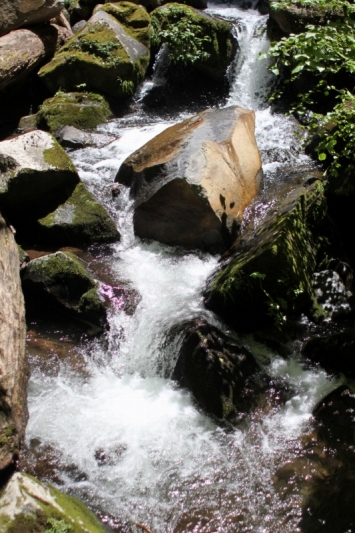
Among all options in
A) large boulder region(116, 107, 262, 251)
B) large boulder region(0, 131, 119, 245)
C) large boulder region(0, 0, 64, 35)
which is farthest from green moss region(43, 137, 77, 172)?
large boulder region(0, 0, 64, 35)

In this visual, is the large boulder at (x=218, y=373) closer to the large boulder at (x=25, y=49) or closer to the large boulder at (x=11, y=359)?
the large boulder at (x=11, y=359)

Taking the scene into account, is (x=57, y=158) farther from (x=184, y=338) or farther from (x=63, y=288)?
(x=184, y=338)

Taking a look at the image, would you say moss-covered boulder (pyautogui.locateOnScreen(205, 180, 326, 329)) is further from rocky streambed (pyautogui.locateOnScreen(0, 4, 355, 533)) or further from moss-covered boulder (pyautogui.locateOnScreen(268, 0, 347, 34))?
moss-covered boulder (pyautogui.locateOnScreen(268, 0, 347, 34))

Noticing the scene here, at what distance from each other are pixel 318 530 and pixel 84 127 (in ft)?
27.3

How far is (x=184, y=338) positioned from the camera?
5184 mm

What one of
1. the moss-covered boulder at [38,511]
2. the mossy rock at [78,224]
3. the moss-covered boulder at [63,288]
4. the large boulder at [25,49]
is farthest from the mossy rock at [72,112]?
the moss-covered boulder at [38,511]

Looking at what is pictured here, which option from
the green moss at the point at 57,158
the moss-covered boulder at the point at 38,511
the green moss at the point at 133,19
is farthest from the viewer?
the green moss at the point at 133,19

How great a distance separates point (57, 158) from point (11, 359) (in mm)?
3577

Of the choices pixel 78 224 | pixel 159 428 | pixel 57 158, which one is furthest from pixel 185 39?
pixel 159 428

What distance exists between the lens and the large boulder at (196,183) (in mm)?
6410

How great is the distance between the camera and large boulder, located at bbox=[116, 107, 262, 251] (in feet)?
21.0

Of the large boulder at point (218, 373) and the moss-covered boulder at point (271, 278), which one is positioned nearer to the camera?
the large boulder at point (218, 373)

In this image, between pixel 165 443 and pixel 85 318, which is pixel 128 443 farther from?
pixel 85 318

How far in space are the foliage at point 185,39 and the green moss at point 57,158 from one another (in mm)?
5342
